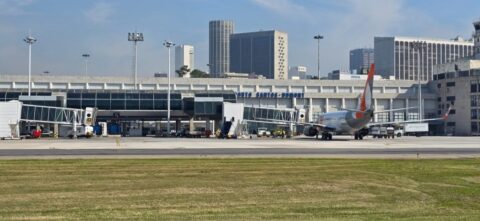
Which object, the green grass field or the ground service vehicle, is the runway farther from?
the ground service vehicle

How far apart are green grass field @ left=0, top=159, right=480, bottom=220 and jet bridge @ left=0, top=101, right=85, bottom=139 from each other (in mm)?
66672

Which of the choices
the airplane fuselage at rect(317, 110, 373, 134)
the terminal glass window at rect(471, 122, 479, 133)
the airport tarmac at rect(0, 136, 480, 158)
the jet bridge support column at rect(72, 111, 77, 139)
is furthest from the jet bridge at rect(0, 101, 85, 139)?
the terminal glass window at rect(471, 122, 479, 133)

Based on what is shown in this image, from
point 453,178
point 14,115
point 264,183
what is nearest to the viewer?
point 264,183

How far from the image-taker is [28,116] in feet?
334

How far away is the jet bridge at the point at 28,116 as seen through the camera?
94.4 m

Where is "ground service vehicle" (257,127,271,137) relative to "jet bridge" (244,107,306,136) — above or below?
below

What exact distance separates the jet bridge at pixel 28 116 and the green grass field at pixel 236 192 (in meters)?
66.7

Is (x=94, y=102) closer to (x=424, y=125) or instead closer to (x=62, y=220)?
(x=424, y=125)

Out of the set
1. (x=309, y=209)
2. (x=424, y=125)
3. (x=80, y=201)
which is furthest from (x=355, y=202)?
(x=424, y=125)

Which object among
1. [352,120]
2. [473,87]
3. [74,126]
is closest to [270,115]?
[74,126]

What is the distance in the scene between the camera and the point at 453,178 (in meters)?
26.8

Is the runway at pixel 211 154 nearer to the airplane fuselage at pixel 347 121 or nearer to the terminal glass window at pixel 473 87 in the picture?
the airplane fuselage at pixel 347 121

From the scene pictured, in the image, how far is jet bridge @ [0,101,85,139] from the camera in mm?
94375

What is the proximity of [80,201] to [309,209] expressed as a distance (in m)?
6.67
